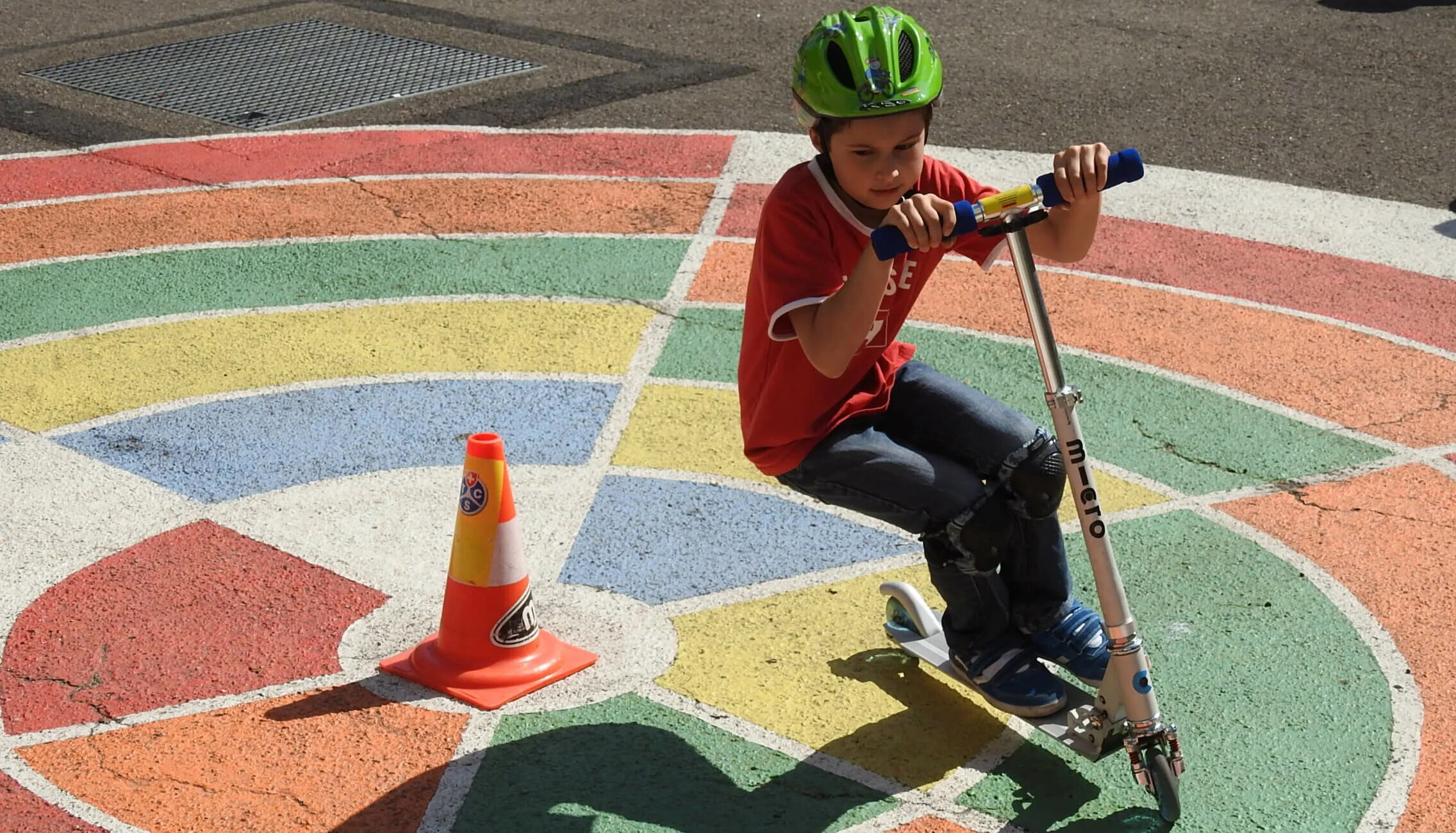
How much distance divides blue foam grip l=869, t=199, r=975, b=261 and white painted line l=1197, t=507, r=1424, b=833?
5.66ft

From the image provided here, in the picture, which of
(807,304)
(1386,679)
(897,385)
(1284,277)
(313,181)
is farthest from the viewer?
(313,181)

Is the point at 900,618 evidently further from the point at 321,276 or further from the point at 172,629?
the point at 321,276

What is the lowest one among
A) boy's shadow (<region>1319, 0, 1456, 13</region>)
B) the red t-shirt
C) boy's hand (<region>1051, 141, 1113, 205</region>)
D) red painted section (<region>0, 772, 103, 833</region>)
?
boy's shadow (<region>1319, 0, 1456, 13</region>)

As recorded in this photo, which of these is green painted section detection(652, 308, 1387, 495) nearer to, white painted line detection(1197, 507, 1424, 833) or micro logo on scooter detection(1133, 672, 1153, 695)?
white painted line detection(1197, 507, 1424, 833)

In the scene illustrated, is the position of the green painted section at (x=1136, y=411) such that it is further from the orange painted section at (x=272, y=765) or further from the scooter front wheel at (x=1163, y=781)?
the orange painted section at (x=272, y=765)

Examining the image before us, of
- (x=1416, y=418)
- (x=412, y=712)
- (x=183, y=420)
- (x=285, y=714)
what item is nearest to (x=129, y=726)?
(x=285, y=714)

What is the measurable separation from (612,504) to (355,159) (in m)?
4.25

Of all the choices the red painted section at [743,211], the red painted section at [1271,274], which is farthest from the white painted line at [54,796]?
the red painted section at [1271,274]

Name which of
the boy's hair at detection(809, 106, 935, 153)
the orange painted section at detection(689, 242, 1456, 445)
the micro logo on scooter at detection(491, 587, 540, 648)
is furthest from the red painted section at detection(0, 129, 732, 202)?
the boy's hair at detection(809, 106, 935, 153)

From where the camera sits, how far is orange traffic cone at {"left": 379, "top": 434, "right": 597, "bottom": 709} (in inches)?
169

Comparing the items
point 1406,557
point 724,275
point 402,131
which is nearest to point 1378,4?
point 402,131

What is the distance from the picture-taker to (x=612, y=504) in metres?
5.38

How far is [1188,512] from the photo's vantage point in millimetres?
5363

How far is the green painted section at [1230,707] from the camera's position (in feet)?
12.7
